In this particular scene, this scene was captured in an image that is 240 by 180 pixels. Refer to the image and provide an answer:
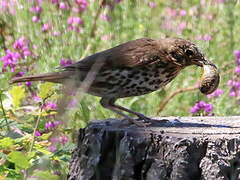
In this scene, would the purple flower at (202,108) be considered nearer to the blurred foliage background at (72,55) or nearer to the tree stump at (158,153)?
the blurred foliage background at (72,55)

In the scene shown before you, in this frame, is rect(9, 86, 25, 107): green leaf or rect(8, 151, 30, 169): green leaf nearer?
rect(8, 151, 30, 169): green leaf

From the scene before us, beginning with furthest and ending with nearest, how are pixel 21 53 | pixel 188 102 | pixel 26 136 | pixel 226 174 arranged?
1. pixel 188 102
2. pixel 21 53
3. pixel 26 136
4. pixel 226 174

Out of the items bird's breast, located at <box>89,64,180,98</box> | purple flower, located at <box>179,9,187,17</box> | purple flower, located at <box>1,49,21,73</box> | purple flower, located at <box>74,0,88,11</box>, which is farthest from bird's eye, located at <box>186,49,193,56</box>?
purple flower, located at <box>179,9,187,17</box>

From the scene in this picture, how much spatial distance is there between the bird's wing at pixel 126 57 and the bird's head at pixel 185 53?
0.30ft

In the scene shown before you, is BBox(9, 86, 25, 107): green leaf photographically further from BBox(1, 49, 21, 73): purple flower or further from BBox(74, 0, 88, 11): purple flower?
BBox(74, 0, 88, 11): purple flower

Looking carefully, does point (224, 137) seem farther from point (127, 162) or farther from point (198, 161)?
point (127, 162)

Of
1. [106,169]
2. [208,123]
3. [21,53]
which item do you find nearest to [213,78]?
[208,123]

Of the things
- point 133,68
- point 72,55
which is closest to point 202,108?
point 72,55

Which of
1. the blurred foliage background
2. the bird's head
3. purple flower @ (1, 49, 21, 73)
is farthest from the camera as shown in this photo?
purple flower @ (1, 49, 21, 73)

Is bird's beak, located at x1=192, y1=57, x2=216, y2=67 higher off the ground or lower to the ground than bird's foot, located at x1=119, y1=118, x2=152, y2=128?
higher

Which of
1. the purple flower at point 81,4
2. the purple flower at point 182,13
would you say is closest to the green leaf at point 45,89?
the purple flower at point 81,4

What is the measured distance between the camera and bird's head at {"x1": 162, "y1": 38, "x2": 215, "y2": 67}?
10.6ft

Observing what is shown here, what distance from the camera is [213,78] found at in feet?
9.77

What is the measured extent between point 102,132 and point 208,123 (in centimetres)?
69
